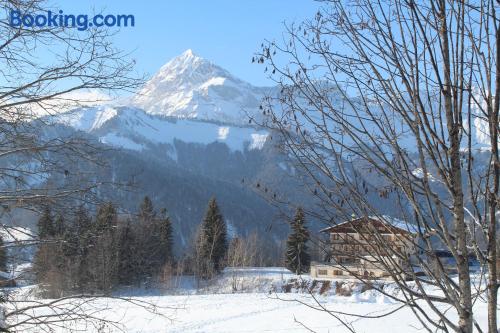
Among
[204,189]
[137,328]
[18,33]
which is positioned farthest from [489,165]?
[204,189]

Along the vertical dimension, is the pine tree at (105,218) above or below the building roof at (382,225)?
above

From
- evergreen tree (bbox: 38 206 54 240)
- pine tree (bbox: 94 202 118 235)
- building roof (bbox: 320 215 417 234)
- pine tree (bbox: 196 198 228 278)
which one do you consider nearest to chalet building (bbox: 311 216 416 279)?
building roof (bbox: 320 215 417 234)

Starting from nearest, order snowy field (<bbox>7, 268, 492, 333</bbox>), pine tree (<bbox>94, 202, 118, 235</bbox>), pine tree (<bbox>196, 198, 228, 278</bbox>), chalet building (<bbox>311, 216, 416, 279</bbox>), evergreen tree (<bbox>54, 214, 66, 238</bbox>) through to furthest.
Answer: chalet building (<bbox>311, 216, 416, 279</bbox>) < pine tree (<bbox>94, 202, 118, 235</bbox>) < evergreen tree (<bbox>54, 214, 66, 238</bbox>) < snowy field (<bbox>7, 268, 492, 333</bbox>) < pine tree (<bbox>196, 198, 228, 278</bbox>)

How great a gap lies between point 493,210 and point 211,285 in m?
39.9

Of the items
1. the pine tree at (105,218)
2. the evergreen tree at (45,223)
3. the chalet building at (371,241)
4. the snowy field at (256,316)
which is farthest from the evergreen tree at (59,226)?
the snowy field at (256,316)

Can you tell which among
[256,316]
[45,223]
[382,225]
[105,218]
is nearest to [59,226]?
[45,223]

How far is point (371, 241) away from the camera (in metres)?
2.51

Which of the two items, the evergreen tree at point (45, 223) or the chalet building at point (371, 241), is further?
the evergreen tree at point (45, 223)

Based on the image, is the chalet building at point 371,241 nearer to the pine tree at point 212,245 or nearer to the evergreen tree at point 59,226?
the evergreen tree at point 59,226

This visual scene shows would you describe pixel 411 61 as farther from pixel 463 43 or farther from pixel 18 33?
pixel 18 33

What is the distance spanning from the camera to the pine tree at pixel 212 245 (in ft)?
135

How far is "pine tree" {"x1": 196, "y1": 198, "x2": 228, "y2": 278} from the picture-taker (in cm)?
4119

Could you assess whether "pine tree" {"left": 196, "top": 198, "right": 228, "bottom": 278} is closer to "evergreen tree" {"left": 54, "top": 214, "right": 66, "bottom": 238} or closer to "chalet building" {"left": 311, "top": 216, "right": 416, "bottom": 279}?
"evergreen tree" {"left": 54, "top": 214, "right": 66, "bottom": 238}

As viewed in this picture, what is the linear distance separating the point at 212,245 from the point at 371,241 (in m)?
39.2
